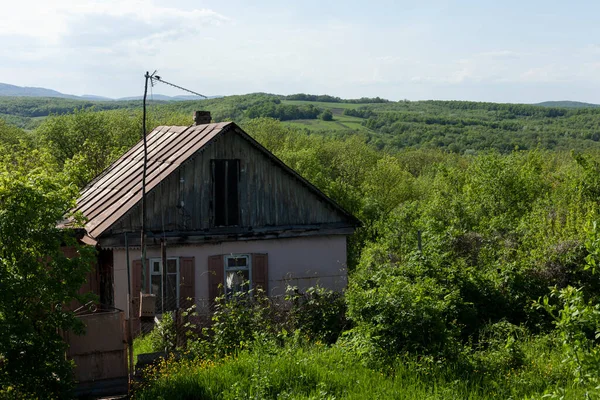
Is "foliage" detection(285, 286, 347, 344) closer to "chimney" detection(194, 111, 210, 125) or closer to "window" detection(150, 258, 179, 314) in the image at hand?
"window" detection(150, 258, 179, 314)

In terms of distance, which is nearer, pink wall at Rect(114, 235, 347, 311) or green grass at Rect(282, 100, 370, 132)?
pink wall at Rect(114, 235, 347, 311)

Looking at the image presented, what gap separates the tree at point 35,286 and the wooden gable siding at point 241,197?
5778mm

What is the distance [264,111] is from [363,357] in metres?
88.8

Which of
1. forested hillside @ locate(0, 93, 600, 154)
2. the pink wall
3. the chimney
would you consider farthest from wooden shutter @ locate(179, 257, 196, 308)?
forested hillside @ locate(0, 93, 600, 154)

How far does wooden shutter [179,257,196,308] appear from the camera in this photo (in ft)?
56.7

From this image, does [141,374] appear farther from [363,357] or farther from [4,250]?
[363,357]

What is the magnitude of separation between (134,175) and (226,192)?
2.52 meters

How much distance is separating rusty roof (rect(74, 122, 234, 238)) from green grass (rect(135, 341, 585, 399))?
20.3ft

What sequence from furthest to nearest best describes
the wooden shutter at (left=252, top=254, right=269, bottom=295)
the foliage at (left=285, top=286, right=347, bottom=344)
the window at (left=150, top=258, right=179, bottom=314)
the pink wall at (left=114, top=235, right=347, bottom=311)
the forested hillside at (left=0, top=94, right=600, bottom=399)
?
the wooden shutter at (left=252, top=254, right=269, bottom=295), the pink wall at (left=114, top=235, right=347, bottom=311), the window at (left=150, top=258, right=179, bottom=314), the foliage at (left=285, top=286, right=347, bottom=344), the forested hillside at (left=0, top=94, right=600, bottom=399)

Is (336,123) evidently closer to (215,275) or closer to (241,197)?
(241,197)

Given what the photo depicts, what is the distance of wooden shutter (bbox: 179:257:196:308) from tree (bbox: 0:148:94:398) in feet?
22.3

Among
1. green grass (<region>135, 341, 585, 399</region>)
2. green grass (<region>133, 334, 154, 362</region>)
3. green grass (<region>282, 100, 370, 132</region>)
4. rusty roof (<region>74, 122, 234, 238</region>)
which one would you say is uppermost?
green grass (<region>282, 100, 370, 132</region>)

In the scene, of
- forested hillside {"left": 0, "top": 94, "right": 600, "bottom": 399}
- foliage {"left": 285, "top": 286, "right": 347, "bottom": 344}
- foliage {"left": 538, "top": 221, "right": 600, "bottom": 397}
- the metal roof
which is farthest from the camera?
the metal roof

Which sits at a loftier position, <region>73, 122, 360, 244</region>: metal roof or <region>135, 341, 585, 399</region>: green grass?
<region>73, 122, 360, 244</region>: metal roof
